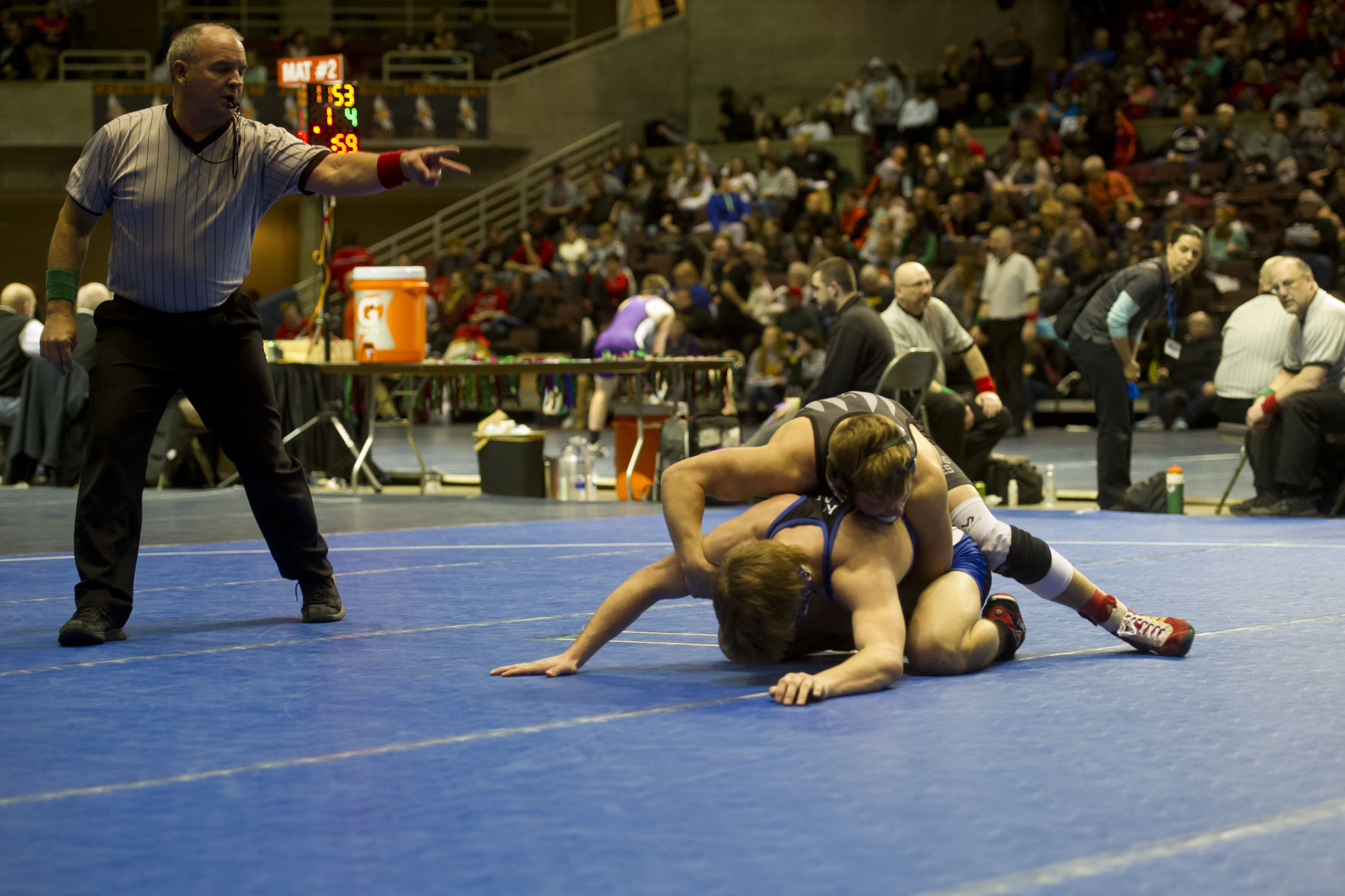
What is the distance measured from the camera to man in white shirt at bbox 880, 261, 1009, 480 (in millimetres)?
7984

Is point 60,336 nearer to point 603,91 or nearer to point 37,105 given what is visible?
point 603,91

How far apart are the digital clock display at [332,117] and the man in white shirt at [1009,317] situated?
261 inches

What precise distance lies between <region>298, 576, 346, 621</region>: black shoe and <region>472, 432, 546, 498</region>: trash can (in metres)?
4.45

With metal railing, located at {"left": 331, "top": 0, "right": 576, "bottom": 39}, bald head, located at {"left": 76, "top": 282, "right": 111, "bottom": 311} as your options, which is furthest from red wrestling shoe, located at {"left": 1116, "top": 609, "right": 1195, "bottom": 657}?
metal railing, located at {"left": 331, "top": 0, "right": 576, "bottom": 39}

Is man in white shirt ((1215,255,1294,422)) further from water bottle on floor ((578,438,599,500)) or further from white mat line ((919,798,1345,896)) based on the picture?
white mat line ((919,798,1345,896))

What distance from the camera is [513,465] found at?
8.99m

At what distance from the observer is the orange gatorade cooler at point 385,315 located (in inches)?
357

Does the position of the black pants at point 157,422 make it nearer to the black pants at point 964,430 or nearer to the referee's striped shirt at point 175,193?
the referee's striped shirt at point 175,193

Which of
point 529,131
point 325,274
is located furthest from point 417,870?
point 529,131

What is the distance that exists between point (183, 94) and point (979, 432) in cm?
524

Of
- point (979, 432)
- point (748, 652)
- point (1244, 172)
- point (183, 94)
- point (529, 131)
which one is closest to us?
point (748, 652)

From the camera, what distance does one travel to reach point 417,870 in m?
2.19

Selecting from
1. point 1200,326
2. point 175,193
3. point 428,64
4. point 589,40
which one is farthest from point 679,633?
point 428,64

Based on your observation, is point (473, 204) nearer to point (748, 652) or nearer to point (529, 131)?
point (529, 131)
